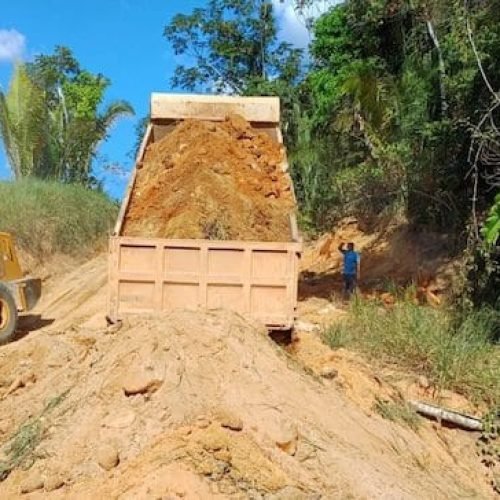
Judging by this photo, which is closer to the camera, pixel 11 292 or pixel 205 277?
pixel 205 277

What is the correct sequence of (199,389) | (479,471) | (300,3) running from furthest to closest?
1. (300,3)
2. (479,471)
3. (199,389)

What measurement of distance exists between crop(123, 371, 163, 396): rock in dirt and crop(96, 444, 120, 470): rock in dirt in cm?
69

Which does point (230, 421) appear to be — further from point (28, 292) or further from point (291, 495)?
point (28, 292)

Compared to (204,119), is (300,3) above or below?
above

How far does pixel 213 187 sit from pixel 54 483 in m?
5.15

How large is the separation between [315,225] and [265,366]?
37.7ft

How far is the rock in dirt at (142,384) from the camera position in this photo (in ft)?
21.0

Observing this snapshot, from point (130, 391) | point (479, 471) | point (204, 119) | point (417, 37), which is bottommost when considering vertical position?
point (479, 471)

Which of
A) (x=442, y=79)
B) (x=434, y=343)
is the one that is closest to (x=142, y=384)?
(x=434, y=343)

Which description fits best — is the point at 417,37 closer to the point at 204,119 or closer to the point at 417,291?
the point at 417,291

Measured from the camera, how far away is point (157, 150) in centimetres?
1135

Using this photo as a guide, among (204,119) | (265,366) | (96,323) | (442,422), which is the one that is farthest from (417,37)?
(265,366)

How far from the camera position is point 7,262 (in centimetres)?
1334

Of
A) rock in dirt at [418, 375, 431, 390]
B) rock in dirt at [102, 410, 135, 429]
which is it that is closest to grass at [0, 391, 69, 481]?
rock in dirt at [102, 410, 135, 429]
